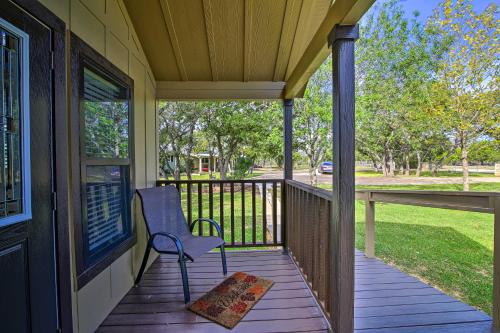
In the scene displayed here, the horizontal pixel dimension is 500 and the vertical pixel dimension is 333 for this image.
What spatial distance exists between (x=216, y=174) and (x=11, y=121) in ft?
21.2

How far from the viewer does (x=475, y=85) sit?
15.3 feet

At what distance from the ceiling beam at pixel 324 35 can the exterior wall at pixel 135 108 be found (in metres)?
1.73

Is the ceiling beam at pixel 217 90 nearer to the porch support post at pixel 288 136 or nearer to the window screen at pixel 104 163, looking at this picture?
the porch support post at pixel 288 136

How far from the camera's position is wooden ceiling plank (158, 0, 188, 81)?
2365 mm

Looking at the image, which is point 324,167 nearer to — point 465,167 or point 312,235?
point 465,167

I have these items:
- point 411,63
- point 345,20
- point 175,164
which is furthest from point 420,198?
point 175,164

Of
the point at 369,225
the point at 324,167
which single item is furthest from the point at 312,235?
the point at 324,167

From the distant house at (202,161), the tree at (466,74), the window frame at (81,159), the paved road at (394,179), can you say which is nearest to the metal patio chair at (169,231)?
the window frame at (81,159)

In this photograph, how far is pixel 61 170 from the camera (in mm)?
1478

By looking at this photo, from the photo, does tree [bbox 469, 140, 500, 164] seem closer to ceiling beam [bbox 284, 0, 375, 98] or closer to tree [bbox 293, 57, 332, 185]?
tree [bbox 293, 57, 332, 185]

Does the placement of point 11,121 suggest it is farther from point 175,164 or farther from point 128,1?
point 175,164

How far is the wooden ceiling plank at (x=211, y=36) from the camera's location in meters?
2.37

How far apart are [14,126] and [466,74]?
6.86 metres

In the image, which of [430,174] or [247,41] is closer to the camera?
[247,41]
